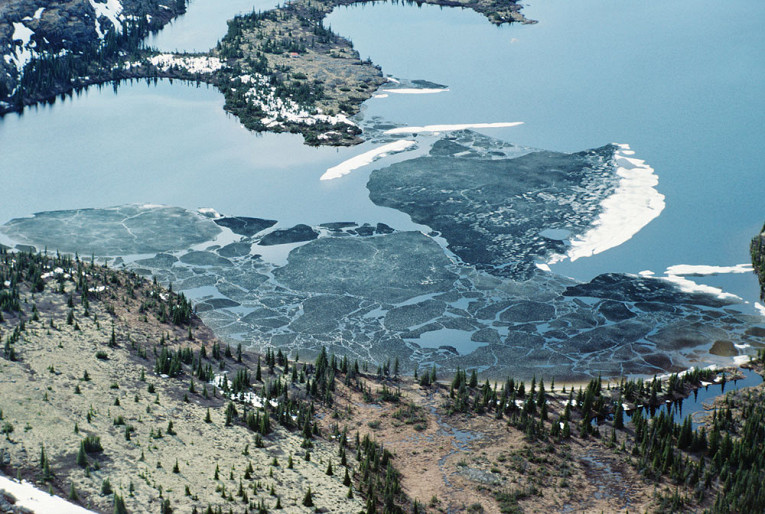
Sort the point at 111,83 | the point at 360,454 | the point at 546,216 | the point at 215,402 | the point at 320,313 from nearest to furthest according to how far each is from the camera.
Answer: the point at 360,454 → the point at 215,402 → the point at 320,313 → the point at 546,216 → the point at 111,83

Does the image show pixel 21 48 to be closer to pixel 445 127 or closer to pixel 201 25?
pixel 201 25

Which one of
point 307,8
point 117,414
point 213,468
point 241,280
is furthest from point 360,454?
point 307,8

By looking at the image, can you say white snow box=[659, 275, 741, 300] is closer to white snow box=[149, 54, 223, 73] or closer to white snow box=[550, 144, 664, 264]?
white snow box=[550, 144, 664, 264]

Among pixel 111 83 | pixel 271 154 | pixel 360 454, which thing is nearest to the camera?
pixel 360 454

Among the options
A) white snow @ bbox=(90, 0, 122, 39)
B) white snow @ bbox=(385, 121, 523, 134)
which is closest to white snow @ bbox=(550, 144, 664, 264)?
white snow @ bbox=(385, 121, 523, 134)

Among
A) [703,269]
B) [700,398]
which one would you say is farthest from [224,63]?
[700,398]

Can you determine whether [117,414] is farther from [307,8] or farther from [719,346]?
[307,8]

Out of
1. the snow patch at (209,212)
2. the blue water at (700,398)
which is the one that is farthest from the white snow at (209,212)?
the blue water at (700,398)

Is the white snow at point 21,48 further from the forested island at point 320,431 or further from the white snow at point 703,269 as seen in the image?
the white snow at point 703,269

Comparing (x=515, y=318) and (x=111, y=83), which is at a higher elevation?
(x=111, y=83)
